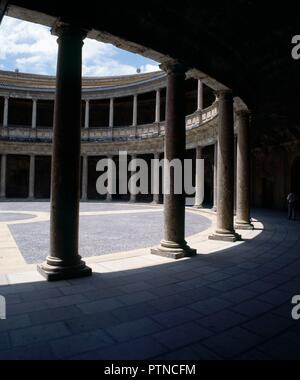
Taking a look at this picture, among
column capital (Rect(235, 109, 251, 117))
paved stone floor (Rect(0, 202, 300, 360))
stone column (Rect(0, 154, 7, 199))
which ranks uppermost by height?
column capital (Rect(235, 109, 251, 117))

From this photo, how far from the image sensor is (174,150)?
7.49 m

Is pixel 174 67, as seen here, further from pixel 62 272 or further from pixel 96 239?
pixel 96 239

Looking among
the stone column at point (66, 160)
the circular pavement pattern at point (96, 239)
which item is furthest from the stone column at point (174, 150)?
the stone column at point (66, 160)

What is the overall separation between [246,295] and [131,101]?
31.4 metres

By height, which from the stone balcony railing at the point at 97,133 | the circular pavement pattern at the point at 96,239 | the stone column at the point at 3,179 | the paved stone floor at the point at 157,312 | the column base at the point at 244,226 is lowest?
the circular pavement pattern at the point at 96,239

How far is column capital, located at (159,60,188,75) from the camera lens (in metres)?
7.38

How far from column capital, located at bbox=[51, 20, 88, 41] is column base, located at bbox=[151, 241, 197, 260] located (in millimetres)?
5001

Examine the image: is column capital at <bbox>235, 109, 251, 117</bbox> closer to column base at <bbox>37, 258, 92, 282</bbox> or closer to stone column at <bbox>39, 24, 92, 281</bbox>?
stone column at <bbox>39, 24, 92, 281</bbox>

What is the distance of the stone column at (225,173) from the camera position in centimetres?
938

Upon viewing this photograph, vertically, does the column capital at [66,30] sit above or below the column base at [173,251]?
above

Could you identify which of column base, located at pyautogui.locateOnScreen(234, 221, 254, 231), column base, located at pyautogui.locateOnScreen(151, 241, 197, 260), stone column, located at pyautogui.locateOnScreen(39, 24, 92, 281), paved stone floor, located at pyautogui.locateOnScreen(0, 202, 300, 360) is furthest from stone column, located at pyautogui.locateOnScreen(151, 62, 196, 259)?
column base, located at pyautogui.locateOnScreen(234, 221, 254, 231)

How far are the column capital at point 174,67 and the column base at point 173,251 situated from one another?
170 inches

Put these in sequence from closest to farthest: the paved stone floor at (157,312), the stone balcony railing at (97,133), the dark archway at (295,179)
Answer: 1. the paved stone floor at (157,312)
2. the dark archway at (295,179)
3. the stone balcony railing at (97,133)

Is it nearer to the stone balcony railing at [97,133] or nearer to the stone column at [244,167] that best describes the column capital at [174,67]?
the stone column at [244,167]
